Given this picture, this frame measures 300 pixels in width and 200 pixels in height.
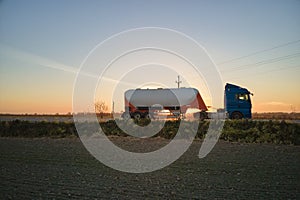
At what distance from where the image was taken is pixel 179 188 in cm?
648

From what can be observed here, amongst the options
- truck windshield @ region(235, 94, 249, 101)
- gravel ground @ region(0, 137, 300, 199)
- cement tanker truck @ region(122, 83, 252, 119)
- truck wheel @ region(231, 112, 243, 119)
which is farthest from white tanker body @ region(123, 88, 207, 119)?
gravel ground @ region(0, 137, 300, 199)

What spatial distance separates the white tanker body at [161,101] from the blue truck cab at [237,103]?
3.03m

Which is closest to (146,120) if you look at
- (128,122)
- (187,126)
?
(128,122)

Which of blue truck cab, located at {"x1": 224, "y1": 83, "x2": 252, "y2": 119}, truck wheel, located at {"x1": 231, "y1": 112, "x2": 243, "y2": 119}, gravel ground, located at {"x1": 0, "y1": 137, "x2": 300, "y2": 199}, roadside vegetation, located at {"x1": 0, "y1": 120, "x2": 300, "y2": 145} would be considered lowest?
gravel ground, located at {"x1": 0, "y1": 137, "x2": 300, "y2": 199}

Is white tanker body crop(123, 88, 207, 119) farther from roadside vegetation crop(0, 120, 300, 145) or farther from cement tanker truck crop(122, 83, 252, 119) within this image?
roadside vegetation crop(0, 120, 300, 145)

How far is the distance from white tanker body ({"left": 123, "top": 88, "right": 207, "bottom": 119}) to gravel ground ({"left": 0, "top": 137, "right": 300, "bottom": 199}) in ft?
52.6

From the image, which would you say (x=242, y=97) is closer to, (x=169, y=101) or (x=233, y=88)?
(x=233, y=88)

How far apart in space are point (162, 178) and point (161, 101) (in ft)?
68.6

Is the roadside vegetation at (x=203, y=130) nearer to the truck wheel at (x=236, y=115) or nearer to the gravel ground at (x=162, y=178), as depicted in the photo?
the gravel ground at (x=162, y=178)

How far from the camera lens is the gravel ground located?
603 cm

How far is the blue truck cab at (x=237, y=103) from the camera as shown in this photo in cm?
2452

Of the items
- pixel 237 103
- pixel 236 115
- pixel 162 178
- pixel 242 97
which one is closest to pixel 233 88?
pixel 242 97

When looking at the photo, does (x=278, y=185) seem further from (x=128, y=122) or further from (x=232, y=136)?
(x=128, y=122)

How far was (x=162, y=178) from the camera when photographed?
7.60 metres
